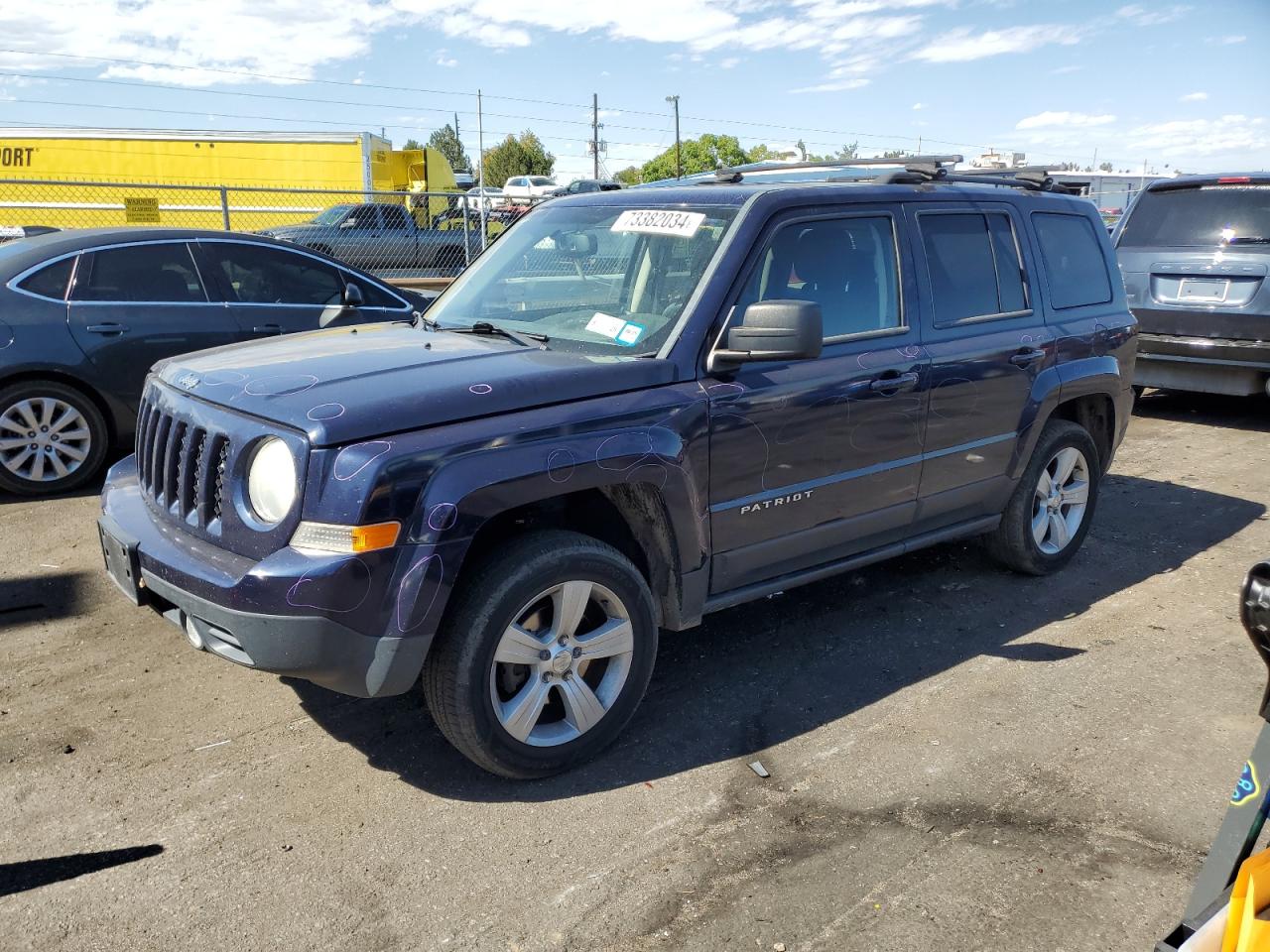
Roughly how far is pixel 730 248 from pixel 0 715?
3.17 m

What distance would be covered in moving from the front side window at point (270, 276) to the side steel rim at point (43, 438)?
1325 mm

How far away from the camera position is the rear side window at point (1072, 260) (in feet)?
16.7

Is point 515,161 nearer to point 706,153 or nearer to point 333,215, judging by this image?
point 706,153

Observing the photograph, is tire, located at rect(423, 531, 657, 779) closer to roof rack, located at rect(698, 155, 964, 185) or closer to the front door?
the front door

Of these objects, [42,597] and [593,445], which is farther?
[42,597]

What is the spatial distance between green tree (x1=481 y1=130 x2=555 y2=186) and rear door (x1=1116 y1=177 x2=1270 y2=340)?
66.8m

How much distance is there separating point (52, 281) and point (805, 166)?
4.72 m

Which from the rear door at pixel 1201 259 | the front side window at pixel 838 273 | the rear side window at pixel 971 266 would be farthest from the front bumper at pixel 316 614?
the rear door at pixel 1201 259

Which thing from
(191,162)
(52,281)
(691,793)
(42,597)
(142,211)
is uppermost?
(191,162)

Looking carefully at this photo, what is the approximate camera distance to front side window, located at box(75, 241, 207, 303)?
21.4 ft

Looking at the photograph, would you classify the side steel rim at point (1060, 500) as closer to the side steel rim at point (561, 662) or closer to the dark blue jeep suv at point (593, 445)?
the dark blue jeep suv at point (593, 445)

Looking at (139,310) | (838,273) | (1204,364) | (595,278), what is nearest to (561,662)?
(595,278)

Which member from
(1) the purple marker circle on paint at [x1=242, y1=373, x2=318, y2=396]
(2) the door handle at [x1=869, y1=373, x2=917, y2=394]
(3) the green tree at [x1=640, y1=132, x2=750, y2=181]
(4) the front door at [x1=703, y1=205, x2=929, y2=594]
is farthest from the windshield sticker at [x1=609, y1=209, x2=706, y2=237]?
(3) the green tree at [x1=640, y1=132, x2=750, y2=181]

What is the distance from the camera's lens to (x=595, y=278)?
4.04 metres
